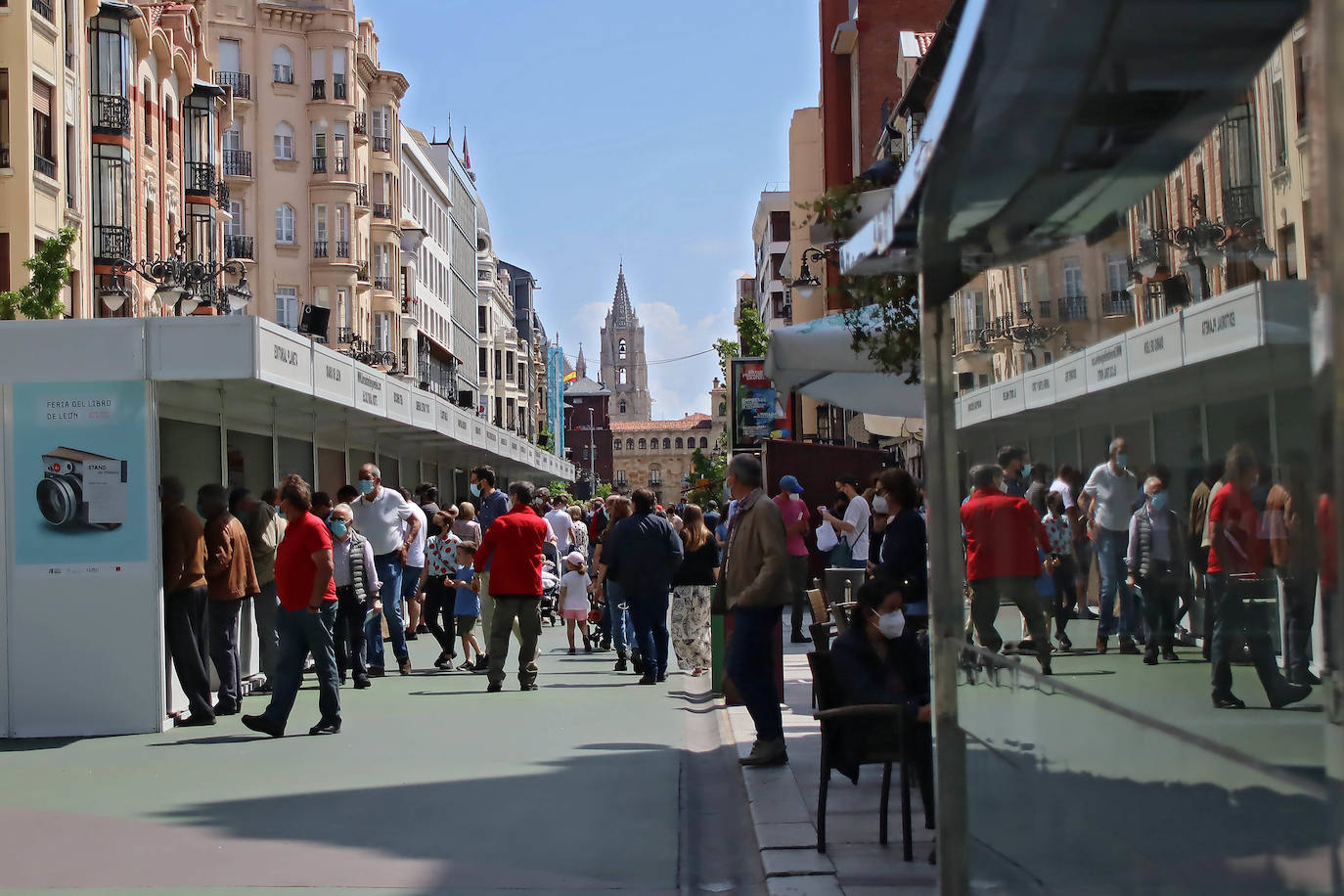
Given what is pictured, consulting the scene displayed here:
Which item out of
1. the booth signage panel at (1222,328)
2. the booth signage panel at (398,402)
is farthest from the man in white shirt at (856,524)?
the booth signage panel at (1222,328)

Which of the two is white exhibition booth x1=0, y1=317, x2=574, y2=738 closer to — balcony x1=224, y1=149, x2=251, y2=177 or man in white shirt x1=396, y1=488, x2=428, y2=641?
man in white shirt x1=396, y1=488, x2=428, y2=641

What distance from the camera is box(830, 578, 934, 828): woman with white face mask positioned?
23.5 ft

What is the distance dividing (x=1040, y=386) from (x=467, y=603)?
13.5 metres

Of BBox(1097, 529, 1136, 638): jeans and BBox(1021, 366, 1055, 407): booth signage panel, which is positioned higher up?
BBox(1021, 366, 1055, 407): booth signage panel

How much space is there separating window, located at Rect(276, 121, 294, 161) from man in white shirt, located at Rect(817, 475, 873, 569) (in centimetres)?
4704

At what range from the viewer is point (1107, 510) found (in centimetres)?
298

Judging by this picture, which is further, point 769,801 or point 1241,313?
point 769,801

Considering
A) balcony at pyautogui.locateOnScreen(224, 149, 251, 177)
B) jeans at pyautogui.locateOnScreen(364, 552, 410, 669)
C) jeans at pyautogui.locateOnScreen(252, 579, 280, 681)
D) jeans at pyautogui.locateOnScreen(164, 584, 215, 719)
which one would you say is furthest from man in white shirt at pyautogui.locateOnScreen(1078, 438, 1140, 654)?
balcony at pyautogui.locateOnScreen(224, 149, 251, 177)

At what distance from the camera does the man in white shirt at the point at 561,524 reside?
2214 cm

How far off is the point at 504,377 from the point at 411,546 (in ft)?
305

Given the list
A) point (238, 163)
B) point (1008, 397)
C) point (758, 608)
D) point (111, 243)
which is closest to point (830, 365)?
point (758, 608)

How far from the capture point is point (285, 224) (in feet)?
205

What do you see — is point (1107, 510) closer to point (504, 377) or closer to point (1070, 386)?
point (1070, 386)

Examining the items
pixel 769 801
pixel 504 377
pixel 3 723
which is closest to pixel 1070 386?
pixel 769 801
